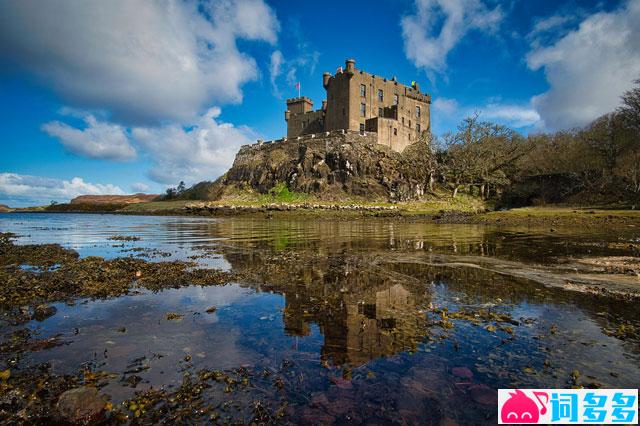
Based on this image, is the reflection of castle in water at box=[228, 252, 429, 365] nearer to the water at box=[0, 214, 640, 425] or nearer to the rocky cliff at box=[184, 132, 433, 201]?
the water at box=[0, 214, 640, 425]

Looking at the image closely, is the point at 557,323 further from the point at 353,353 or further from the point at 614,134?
the point at 614,134

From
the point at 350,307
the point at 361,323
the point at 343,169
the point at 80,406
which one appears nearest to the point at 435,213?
the point at 343,169

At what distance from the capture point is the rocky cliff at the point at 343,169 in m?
68.9

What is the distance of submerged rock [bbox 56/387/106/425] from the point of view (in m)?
4.08

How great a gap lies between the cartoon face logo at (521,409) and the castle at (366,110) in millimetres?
71980

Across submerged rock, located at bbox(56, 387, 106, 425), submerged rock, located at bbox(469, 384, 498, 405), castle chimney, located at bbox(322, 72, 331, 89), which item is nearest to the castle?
castle chimney, located at bbox(322, 72, 331, 89)

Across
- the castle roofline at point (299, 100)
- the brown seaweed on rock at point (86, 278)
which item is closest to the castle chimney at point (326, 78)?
the castle roofline at point (299, 100)

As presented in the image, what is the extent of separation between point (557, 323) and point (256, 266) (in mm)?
10618

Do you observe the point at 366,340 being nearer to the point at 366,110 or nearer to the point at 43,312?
the point at 43,312

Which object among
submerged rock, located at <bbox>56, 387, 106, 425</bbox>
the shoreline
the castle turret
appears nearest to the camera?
submerged rock, located at <bbox>56, 387, 106, 425</bbox>

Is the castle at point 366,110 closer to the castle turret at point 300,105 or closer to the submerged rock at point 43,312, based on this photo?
the castle turret at point 300,105

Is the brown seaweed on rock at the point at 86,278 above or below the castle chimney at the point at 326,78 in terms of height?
below

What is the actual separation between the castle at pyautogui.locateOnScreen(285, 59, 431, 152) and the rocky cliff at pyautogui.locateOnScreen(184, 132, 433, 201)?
4379 millimetres

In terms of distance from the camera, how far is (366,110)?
78.8m
